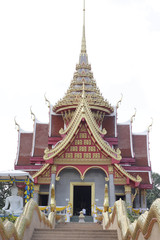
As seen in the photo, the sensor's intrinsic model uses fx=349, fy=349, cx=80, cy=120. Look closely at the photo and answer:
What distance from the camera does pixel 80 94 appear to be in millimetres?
20141

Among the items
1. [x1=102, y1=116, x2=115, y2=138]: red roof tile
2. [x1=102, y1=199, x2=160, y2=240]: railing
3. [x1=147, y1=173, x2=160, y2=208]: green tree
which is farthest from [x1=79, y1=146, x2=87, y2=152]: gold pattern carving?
[x1=147, y1=173, x2=160, y2=208]: green tree

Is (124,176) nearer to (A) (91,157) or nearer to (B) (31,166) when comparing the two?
(A) (91,157)

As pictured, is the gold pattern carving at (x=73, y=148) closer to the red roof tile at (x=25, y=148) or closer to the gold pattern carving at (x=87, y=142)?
the gold pattern carving at (x=87, y=142)

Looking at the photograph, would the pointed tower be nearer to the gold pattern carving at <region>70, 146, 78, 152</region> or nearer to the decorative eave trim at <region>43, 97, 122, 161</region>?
the decorative eave trim at <region>43, 97, 122, 161</region>

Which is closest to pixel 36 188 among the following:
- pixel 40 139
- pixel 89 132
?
pixel 89 132

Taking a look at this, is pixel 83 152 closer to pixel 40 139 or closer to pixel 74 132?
pixel 74 132

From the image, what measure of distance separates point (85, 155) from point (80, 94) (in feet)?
14.4

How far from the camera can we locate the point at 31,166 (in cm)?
1853

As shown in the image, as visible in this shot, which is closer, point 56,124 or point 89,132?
point 89,132

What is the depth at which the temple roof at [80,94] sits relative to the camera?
1977 cm

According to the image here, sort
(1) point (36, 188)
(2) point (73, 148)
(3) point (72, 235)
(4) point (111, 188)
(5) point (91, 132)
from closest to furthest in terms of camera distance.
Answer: (3) point (72, 235)
(4) point (111, 188)
(1) point (36, 188)
(5) point (91, 132)
(2) point (73, 148)

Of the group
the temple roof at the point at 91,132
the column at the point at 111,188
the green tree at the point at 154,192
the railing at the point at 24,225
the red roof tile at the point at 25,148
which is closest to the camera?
the railing at the point at 24,225

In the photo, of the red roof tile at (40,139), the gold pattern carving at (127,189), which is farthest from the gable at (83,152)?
the red roof tile at (40,139)

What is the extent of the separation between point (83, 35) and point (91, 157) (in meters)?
11.1
